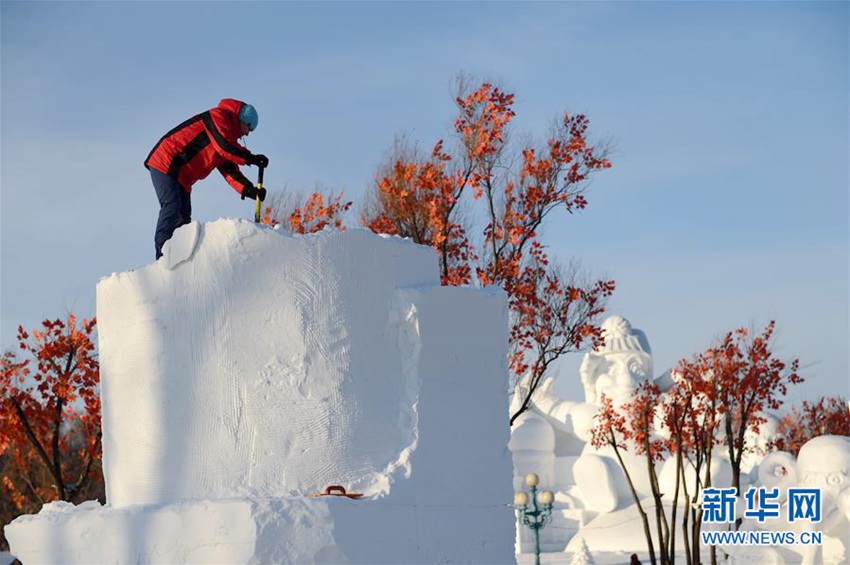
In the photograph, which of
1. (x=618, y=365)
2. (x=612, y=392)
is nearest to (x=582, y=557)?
(x=612, y=392)

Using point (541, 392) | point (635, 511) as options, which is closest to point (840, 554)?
point (635, 511)

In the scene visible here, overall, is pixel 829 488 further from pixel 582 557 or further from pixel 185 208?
pixel 185 208

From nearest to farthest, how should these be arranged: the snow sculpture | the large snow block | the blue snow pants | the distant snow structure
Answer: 1. the large snow block
2. the blue snow pants
3. the snow sculpture
4. the distant snow structure

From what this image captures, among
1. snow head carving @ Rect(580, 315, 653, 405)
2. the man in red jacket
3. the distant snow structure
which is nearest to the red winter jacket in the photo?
the man in red jacket

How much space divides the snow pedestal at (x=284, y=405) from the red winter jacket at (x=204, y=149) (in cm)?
70

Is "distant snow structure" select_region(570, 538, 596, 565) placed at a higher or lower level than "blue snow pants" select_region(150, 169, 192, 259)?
lower

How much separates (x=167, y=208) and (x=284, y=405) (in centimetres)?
148

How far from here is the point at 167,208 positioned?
6090 millimetres

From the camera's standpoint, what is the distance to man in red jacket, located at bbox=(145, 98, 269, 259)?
594 cm

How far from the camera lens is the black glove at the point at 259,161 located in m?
5.95

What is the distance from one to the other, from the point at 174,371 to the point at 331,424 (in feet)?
2.61

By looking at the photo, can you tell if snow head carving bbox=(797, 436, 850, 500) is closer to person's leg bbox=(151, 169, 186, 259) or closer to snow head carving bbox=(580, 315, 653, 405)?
snow head carving bbox=(580, 315, 653, 405)

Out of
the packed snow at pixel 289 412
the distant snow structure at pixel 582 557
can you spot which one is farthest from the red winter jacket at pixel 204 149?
the distant snow structure at pixel 582 557

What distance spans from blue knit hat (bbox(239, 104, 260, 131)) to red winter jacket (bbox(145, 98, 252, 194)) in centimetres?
3
